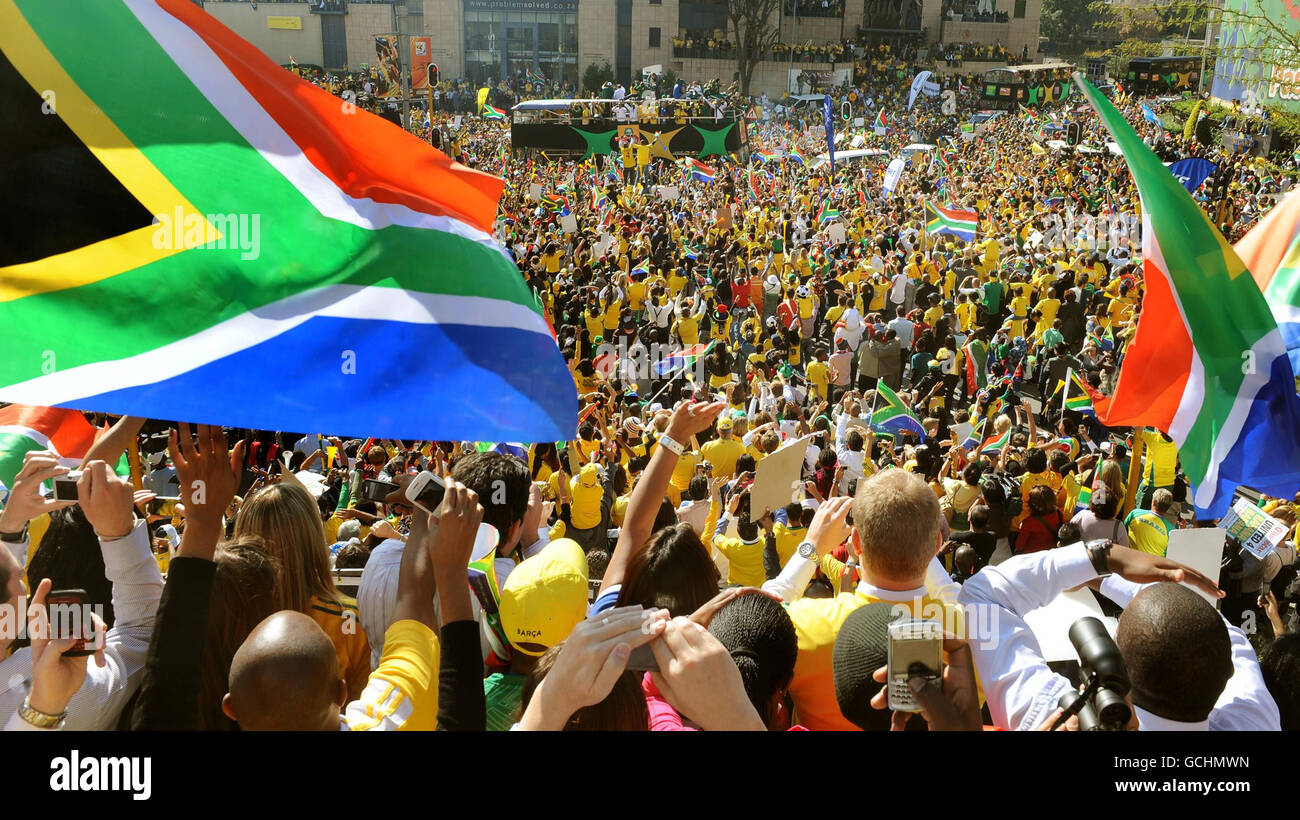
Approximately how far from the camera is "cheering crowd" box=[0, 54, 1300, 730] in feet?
7.04

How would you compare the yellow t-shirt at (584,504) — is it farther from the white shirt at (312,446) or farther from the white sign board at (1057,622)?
the white sign board at (1057,622)

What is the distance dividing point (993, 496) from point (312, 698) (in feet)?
16.6

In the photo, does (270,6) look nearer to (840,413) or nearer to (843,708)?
(840,413)

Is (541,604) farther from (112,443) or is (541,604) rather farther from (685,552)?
(112,443)

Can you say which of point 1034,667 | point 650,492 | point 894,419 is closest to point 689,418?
point 650,492

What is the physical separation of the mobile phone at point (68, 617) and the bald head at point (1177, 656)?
86.4 inches

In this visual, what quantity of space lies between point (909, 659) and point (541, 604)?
1349 mm

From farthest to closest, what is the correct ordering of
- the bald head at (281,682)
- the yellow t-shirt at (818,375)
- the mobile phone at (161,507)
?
the yellow t-shirt at (818,375) → the mobile phone at (161,507) → the bald head at (281,682)

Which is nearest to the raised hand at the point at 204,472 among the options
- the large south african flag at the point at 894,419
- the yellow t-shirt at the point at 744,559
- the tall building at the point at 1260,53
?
the yellow t-shirt at the point at 744,559

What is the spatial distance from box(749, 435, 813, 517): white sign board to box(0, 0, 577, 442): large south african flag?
1863 millimetres

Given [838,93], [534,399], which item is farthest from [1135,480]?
[838,93]

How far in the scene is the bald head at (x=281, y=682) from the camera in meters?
2.04

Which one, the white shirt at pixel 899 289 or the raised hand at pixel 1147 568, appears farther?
the white shirt at pixel 899 289

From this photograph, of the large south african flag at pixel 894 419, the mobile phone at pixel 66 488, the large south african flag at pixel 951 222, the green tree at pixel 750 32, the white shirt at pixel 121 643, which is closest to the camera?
the white shirt at pixel 121 643
